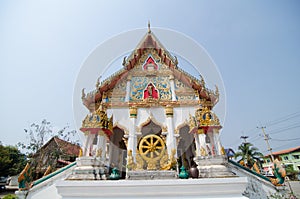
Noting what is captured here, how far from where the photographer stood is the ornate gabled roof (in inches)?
289

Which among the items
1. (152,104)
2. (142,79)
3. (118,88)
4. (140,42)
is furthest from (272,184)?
(140,42)

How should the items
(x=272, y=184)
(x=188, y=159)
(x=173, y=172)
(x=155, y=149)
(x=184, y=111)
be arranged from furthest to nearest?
1. (x=188, y=159)
2. (x=184, y=111)
3. (x=155, y=149)
4. (x=272, y=184)
5. (x=173, y=172)

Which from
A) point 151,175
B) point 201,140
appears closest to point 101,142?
point 151,175

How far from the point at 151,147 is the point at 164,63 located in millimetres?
4227

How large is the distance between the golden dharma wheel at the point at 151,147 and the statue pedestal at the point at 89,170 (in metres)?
1.53

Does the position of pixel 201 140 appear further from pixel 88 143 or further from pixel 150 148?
pixel 88 143

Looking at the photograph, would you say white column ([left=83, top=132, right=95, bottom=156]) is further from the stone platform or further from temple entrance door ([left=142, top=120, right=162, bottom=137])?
temple entrance door ([left=142, top=120, right=162, bottom=137])

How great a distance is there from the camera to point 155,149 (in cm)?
637

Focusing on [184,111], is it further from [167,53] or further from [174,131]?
[167,53]

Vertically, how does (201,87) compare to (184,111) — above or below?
above

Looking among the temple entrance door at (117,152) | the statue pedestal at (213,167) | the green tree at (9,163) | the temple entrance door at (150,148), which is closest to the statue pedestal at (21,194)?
the temple entrance door at (117,152)

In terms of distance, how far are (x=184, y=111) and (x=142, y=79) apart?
253 cm

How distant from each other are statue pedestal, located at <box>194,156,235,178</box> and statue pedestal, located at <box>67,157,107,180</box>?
3354mm

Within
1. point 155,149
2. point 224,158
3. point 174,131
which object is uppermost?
point 174,131
